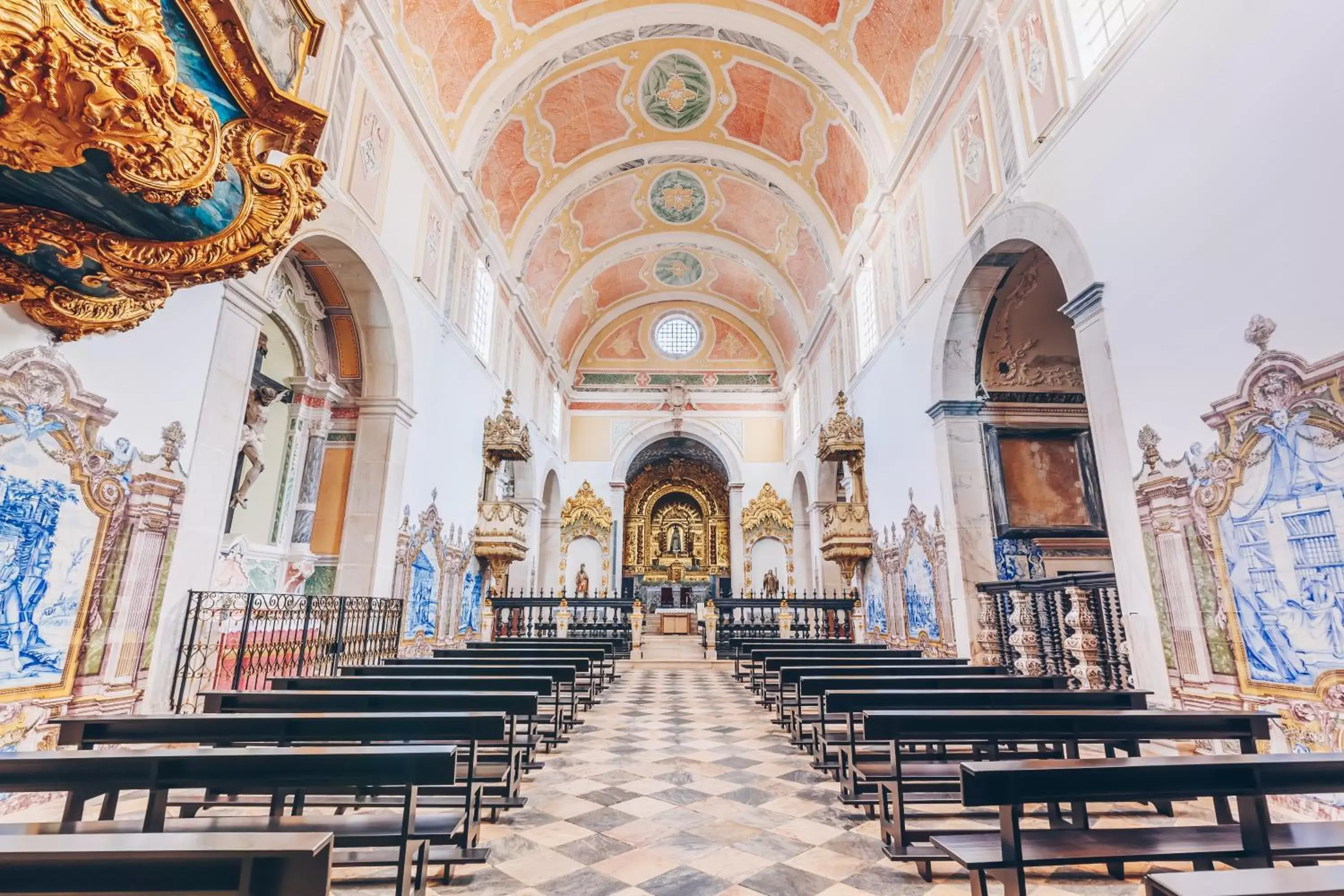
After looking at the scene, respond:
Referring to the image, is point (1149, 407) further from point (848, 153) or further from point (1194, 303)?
point (848, 153)

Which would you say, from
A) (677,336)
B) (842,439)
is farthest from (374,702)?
(677,336)

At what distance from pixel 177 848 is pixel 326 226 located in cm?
745

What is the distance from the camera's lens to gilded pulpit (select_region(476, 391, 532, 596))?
12.1 metres

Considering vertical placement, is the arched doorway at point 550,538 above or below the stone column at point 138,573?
above

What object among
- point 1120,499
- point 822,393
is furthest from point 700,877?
point 822,393

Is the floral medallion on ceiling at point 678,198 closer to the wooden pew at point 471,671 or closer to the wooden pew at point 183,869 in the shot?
the wooden pew at point 471,671

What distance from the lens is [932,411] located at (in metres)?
9.19

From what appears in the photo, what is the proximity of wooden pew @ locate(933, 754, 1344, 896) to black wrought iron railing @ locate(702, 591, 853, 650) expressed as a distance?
9.31 m

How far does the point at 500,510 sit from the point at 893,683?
29.5 ft

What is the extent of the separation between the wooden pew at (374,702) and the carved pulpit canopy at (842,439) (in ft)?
31.7

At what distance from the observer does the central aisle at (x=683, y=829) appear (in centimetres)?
283

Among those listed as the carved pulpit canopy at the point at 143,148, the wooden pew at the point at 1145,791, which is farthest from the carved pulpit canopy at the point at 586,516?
the wooden pew at the point at 1145,791

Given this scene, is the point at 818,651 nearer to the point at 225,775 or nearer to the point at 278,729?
the point at 278,729

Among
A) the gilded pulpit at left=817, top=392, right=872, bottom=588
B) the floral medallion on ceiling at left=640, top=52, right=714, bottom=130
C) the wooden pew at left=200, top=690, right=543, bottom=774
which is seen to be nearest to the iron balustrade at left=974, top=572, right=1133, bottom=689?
the gilded pulpit at left=817, top=392, right=872, bottom=588
